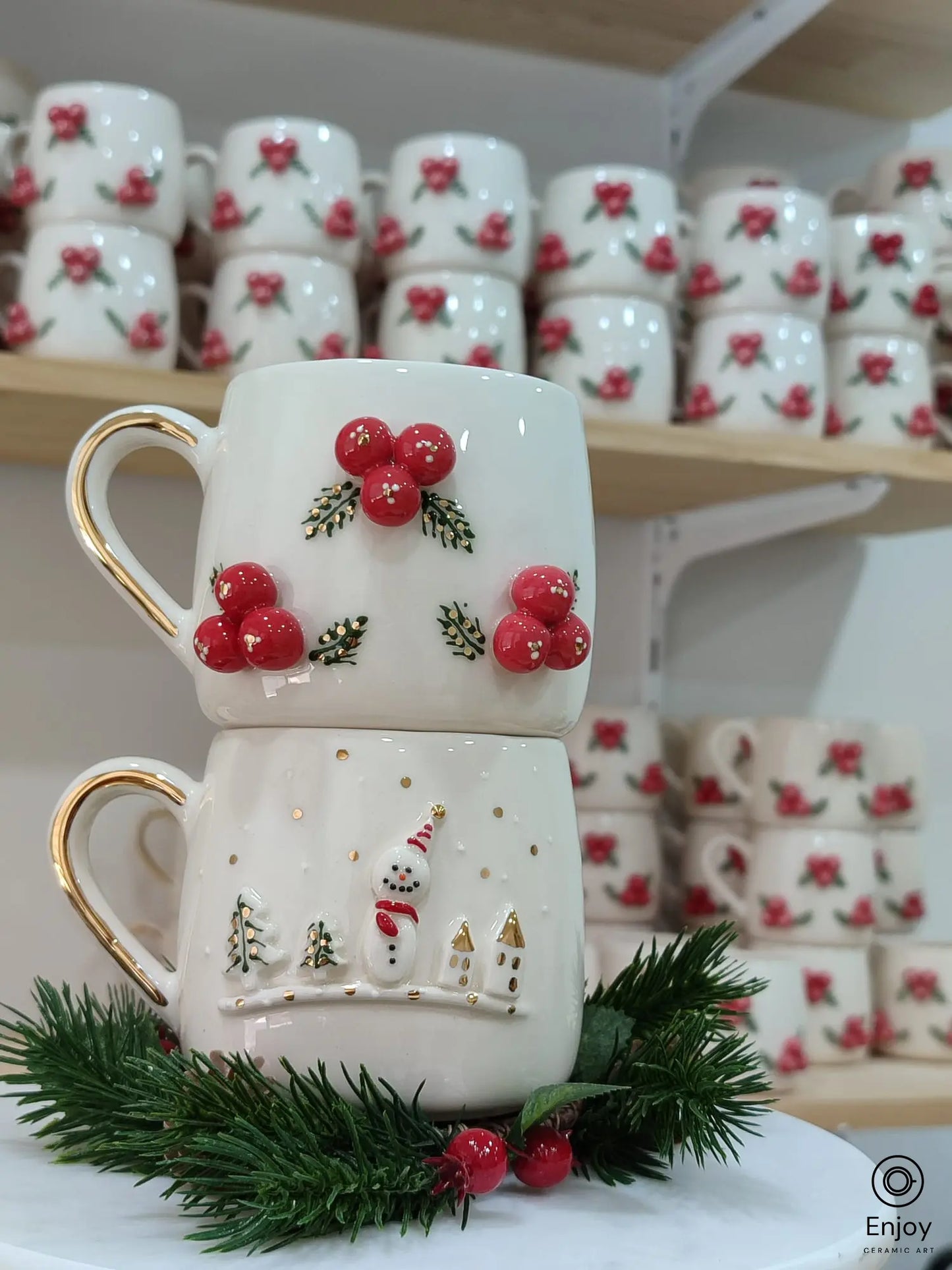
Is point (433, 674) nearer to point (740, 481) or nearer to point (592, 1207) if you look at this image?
point (592, 1207)

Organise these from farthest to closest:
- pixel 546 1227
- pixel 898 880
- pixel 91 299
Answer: pixel 898 880
pixel 91 299
pixel 546 1227

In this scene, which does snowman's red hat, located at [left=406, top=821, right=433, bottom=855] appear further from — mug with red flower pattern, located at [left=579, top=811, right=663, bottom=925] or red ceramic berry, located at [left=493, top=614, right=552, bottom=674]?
mug with red flower pattern, located at [left=579, top=811, right=663, bottom=925]

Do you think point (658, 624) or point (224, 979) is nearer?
point (224, 979)

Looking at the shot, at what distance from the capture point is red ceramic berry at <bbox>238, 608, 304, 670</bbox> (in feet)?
1.36

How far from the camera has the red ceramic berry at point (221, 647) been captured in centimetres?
43

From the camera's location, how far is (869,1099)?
0.79 metres

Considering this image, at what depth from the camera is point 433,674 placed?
1.40 ft

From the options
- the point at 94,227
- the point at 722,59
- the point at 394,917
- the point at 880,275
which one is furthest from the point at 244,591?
the point at 722,59

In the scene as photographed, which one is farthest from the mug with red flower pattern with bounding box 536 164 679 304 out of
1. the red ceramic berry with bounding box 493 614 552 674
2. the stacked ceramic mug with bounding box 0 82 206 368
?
the red ceramic berry with bounding box 493 614 552 674

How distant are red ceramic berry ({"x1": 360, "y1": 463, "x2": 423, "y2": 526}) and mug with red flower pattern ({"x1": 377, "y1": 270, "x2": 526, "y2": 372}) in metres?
0.37

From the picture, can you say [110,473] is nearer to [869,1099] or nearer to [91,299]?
[91,299]

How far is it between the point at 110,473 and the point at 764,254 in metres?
0.53

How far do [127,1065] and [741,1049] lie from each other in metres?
0.20

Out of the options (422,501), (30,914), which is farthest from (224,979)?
(30,914)
